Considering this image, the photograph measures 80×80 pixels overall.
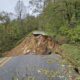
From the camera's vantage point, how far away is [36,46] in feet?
96.8

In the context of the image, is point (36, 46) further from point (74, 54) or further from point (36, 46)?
point (74, 54)

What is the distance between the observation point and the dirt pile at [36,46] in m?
28.1

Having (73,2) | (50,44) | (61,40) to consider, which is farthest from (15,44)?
(73,2)

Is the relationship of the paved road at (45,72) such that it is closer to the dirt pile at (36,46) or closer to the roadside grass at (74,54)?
the roadside grass at (74,54)

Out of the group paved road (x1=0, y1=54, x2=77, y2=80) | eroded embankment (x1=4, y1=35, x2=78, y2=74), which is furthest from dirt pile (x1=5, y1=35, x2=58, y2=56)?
paved road (x1=0, y1=54, x2=77, y2=80)

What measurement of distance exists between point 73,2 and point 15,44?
35.9ft

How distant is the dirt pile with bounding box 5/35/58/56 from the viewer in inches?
1108

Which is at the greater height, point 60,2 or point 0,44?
point 60,2

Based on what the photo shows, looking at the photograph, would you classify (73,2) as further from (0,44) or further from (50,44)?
(0,44)

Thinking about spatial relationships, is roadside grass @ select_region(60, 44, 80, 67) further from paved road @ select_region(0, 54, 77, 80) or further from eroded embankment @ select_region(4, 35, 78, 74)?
eroded embankment @ select_region(4, 35, 78, 74)

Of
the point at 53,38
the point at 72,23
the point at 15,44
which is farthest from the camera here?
the point at 15,44

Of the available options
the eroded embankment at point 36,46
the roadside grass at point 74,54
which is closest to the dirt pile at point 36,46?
the eroded embankment at point 36,46

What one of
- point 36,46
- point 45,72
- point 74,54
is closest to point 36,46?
point 36,46

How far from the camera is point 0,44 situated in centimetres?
2942
